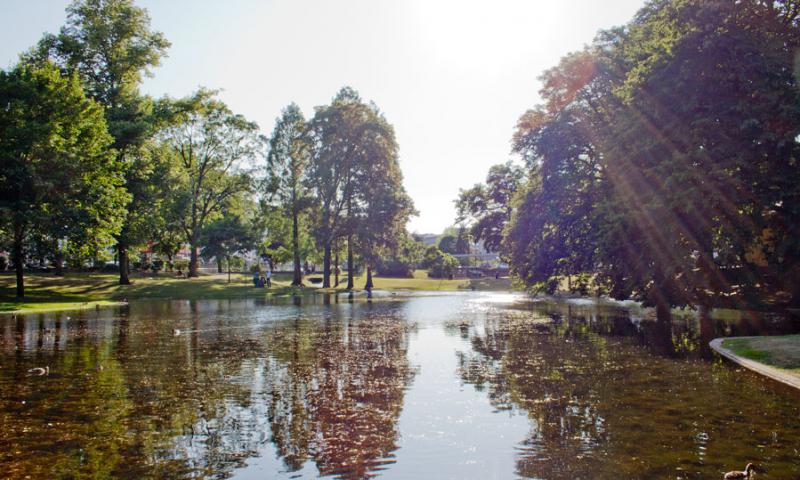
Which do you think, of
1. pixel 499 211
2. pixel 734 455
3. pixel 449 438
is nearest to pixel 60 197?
pixel 449 438

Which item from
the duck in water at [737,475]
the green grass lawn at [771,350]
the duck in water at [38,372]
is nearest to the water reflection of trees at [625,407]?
the duck in water at [737,475]

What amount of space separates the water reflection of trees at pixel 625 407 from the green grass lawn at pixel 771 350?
4.07ft

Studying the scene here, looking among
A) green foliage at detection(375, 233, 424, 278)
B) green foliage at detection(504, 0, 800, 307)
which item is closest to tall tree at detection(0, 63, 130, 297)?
green foliage at detection(504, 0, 800, 307)

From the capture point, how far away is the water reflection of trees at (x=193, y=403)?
27.5ft

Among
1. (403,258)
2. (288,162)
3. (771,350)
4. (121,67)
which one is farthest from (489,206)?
(771,350)

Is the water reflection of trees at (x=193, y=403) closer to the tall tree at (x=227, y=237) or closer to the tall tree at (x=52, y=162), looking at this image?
the tall tree at (x=52, y=162)

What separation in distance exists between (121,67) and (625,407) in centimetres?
5537

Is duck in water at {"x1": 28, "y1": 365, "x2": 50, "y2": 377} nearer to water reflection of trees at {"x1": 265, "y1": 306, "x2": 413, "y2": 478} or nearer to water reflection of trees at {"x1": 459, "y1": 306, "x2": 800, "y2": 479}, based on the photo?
water reflection of trees at {"x1": 265, "y1": 306, "x2": 413, "y2": 478}

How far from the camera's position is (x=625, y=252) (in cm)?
2881

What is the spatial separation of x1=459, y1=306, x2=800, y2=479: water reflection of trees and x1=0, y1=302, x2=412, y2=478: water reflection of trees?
2.57m

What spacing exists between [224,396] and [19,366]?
7.67 meters

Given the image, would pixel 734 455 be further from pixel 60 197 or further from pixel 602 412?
pixel 60 197

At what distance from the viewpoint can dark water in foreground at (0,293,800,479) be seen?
8.25m

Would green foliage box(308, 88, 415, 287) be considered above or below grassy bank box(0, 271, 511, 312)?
above
